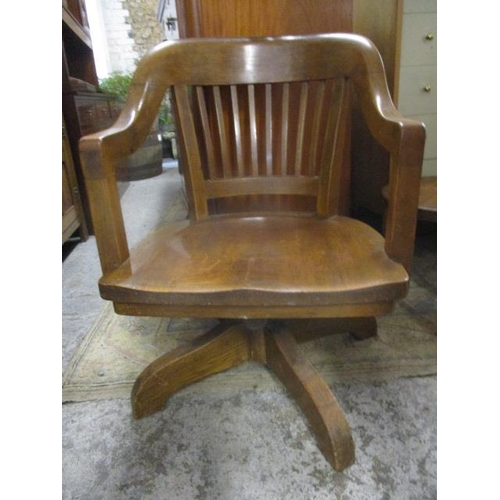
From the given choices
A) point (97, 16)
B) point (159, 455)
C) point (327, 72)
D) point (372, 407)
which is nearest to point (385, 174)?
point (327, 72)

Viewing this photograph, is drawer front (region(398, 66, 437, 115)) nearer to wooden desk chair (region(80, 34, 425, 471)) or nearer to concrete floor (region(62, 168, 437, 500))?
wooden desk chair (region(80, 34, 425, 471))

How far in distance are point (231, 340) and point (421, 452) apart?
44 cm

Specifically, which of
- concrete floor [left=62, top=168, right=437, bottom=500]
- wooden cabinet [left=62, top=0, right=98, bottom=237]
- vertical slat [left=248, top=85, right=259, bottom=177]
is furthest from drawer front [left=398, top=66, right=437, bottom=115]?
wooden cabinet [left=62, top=0, right=98, bottom=237]

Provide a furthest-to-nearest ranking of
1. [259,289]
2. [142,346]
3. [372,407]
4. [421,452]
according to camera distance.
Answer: [142,346] → [372,407] → [421,452] → [259,289]

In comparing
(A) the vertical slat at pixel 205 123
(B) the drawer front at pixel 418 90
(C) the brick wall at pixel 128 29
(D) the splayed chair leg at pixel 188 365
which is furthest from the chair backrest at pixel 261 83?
(C) the brick wall at pixel 128 29

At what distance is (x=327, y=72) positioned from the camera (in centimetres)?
78

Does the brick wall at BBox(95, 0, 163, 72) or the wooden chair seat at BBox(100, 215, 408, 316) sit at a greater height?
the brick wall at BBox(95, 0, 163, 72)

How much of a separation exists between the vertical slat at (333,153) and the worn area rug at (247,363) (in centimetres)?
39

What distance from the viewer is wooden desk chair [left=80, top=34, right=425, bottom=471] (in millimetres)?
534

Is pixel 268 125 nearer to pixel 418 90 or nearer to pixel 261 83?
pixel 261 83

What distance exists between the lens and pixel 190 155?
0.84m

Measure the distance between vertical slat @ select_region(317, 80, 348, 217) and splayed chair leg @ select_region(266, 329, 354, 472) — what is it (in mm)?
322

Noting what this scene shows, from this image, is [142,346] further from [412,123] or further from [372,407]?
[412,123]

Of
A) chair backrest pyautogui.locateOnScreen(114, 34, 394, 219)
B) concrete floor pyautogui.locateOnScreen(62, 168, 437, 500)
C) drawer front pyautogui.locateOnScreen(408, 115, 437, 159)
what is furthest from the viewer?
drawer front pyautogui.locateOnScreen(408, 115, 437, 159)
